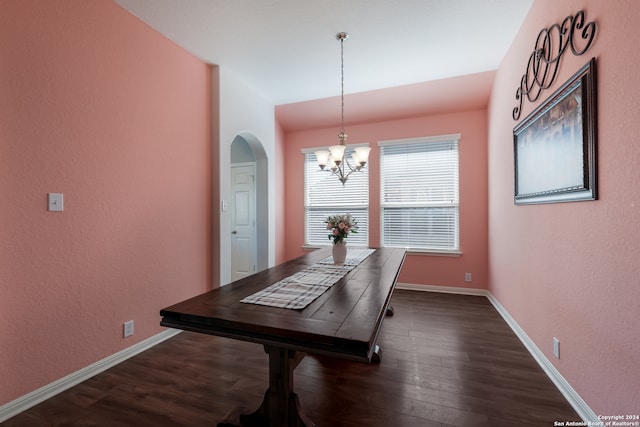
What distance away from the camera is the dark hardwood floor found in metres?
1.59

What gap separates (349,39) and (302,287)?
2353 millimetres

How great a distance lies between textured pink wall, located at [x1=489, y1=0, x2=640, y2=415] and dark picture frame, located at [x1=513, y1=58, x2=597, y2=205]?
0.05 m

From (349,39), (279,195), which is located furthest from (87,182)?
(279,195)

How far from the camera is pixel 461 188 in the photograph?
4.02 m

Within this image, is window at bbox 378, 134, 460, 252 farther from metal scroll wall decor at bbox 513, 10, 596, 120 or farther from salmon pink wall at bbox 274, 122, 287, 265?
salmon pink wall at bbox 274, 122, 287, 265

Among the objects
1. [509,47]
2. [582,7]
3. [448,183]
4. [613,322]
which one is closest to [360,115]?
[448,183]

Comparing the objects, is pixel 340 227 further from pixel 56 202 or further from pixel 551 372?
pixel 56 202

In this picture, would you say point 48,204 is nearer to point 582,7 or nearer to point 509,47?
point 582,7

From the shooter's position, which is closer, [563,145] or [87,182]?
[563,145]

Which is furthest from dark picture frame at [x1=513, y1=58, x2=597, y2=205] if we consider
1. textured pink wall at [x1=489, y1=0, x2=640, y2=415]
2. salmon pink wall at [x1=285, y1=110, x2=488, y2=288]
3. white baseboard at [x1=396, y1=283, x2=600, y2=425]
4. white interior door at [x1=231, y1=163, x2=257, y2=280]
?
white interior door at [x1=231, y1=163, x2=257, y2=280]

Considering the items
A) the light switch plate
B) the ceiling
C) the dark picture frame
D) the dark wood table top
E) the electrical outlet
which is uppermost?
the ceiling

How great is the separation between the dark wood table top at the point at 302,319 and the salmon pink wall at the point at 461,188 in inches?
109

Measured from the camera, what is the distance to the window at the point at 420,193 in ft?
13.4

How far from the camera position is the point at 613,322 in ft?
4.46
